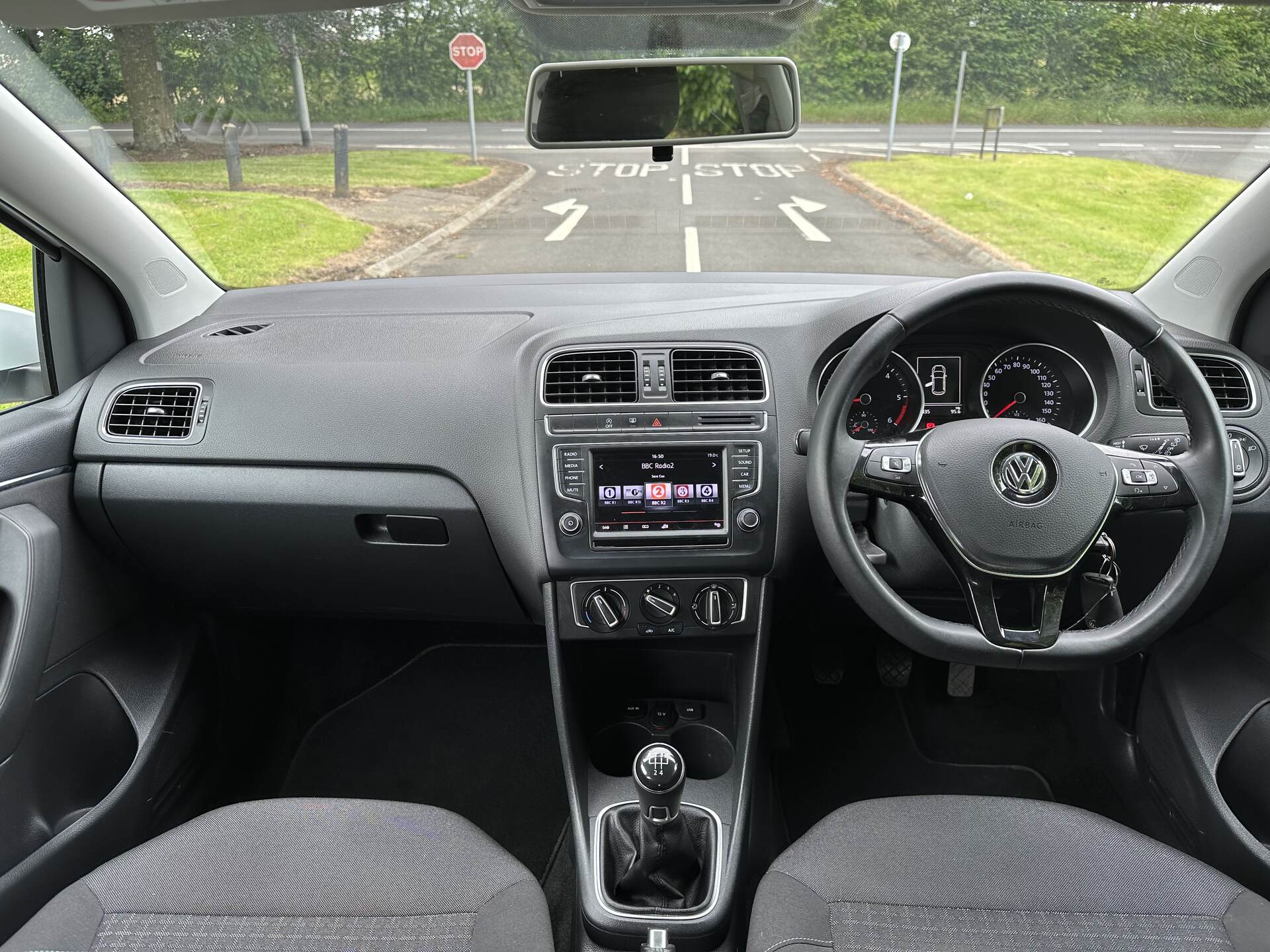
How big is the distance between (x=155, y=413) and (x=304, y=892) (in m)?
1.22

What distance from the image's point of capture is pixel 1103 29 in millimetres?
2271

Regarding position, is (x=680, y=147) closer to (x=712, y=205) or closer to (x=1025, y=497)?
(x=712, y=205)

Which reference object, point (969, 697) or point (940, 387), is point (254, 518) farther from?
point (969, 697)

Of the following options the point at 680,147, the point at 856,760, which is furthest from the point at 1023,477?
the point at 856,760

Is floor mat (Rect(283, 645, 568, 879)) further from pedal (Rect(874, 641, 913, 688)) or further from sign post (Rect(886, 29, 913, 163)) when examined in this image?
sign post (Rect(886, 29, 913, 163))

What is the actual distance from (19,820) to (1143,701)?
8.53 feet

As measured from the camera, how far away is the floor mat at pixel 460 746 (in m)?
2.54

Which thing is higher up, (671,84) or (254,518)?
(671,84)

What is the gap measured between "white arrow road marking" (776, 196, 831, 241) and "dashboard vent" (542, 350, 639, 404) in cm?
118

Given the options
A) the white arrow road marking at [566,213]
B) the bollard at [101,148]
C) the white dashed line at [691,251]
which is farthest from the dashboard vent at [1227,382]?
the bollard at [101,148]

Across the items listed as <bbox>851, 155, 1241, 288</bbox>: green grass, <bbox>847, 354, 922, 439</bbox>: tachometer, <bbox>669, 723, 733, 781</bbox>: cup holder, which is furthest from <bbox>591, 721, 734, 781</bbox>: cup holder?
<bbox>851, 155, 1241, 288</bbox>: green grass

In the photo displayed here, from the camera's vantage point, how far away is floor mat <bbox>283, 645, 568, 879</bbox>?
100 inches

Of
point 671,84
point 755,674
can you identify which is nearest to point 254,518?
point 755,674

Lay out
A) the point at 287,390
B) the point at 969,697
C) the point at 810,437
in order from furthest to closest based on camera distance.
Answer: the point at 969,697, the point at 287,390, the point at 810,437
